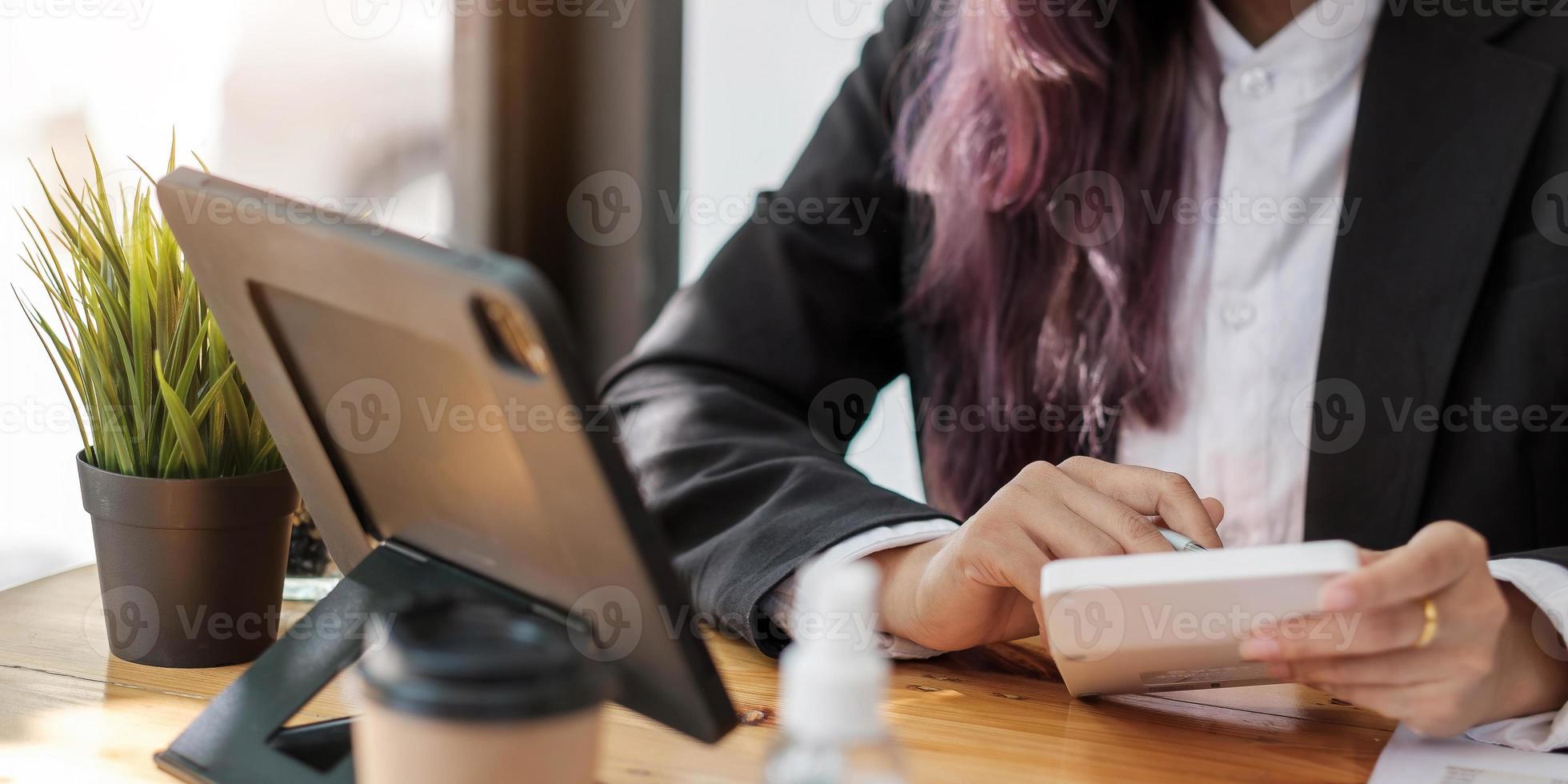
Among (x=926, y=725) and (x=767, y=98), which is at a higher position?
(x=767, y=98)

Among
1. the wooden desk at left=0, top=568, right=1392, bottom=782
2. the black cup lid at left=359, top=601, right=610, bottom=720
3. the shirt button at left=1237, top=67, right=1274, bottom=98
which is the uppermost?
the shirt button at left=1237, top=67, right=1274, bottom=98

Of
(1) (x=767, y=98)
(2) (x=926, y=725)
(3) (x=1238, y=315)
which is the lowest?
(2) (x=926, y=725)

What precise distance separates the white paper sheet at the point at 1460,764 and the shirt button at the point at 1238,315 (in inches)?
21.3

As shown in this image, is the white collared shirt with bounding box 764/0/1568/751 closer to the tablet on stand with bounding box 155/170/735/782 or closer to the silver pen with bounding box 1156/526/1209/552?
the silver pen with bounding box 1156/526/1209/552

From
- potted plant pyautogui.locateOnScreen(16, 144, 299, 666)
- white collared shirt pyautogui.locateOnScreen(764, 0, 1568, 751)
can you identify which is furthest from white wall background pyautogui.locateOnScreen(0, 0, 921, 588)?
white collared shirt pyautogui.locateOnScreen(764, 0, 1568, 751)

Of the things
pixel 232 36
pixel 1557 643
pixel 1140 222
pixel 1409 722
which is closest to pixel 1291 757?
pixel 1409 722

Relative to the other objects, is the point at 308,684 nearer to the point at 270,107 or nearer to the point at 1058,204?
the point at 1058,204

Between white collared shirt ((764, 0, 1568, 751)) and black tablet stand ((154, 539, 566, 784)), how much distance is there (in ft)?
2.62

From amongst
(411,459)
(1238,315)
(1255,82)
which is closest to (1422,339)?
(1238,315)

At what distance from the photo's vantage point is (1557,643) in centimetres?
69

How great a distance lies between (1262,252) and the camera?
1140mm

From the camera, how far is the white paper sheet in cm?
61

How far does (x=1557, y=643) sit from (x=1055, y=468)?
0.94 feet

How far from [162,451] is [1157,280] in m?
0.85
